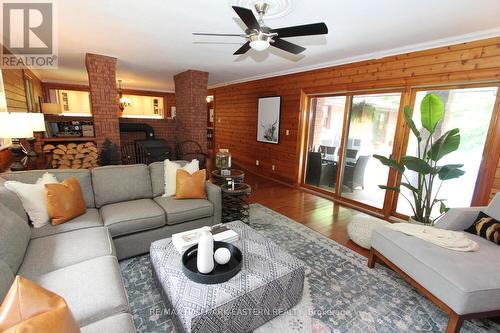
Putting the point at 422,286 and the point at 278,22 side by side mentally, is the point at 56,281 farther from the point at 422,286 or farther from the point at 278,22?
the point at 278,22

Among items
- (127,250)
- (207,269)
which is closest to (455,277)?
(207,269)

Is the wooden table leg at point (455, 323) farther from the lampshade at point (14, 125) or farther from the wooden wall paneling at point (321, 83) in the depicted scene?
the lampshade at point (14, 125)

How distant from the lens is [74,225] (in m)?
2.08

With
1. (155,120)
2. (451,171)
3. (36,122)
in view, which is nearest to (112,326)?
(36,122)

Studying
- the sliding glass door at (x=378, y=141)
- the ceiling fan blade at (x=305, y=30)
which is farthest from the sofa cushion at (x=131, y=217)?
the sliding glass door at (x=378, y=141)

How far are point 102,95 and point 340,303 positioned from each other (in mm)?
4651

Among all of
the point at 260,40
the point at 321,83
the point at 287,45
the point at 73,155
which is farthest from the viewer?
the point at 321,83

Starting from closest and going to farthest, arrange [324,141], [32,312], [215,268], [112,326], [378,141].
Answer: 1. [32,312]
2. [112,326]
3. [215,268]
4. [378,141]
5. [324,141]

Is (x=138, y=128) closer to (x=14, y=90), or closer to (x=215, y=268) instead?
(x=14, y=90)

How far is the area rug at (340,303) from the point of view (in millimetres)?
1697

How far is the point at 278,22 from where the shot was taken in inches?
98.0

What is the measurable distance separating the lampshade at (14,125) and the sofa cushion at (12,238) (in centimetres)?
116

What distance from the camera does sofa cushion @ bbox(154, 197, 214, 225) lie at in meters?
2.52

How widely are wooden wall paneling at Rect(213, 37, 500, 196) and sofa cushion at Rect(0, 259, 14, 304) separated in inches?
176
